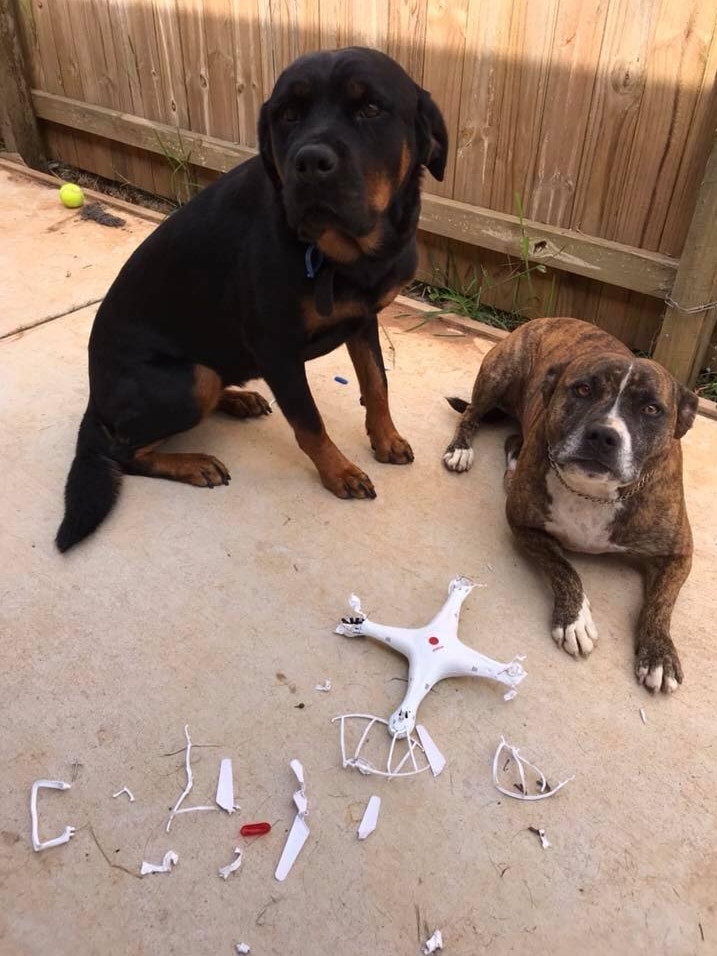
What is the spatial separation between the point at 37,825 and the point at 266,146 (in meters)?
1.96

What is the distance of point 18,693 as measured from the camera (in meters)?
2.02

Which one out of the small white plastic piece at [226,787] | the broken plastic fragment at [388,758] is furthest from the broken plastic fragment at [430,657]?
the small white plastic piece at [226,787]

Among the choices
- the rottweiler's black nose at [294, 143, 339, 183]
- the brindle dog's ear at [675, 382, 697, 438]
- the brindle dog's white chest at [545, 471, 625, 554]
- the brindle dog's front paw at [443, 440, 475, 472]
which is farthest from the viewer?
the brindle dog's front paw at [443, 440, 475, 472]

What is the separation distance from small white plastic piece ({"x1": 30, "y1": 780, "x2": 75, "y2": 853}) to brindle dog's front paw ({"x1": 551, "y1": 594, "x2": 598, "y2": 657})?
1413 mm

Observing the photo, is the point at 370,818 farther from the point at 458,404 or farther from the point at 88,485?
the point at 458,404

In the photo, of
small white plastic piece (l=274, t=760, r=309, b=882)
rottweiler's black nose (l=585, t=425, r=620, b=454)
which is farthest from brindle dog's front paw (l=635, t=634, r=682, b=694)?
small white plastic piece (l=274, t=760, r=309, b=882)

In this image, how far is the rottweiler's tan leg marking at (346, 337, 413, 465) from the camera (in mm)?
2693

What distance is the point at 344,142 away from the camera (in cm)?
192

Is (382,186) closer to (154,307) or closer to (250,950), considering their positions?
(154,307)

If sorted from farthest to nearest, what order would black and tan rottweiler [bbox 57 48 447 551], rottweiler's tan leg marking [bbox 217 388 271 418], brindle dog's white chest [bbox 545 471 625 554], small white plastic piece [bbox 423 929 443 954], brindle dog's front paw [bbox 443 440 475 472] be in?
rottweiler's tan leg marking [bbox 217 388 271 418], brindle dog's front paw [bbox 443 440 475 472], brindle dog's white chest [bbox 545 471 625 554], black and tan rottweiler [bbox 57 48 447 551], small white plastic piece [bbox 423 929 443 954]

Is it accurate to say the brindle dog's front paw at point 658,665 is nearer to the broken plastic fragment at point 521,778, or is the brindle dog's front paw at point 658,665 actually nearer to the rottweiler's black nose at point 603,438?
the broken plastic fragment at point 521,778

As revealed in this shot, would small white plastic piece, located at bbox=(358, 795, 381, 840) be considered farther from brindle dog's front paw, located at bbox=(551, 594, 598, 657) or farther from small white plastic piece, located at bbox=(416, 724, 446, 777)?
brindle dog's front paw, located at bbox=(551, 594, 598, 657)

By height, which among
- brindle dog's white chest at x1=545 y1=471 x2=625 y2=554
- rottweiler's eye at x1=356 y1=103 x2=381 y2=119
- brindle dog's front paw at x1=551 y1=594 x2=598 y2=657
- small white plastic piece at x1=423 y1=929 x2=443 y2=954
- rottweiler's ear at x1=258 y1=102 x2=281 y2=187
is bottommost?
small white plastic piece at x1=423 y1=929 x2=443 y2=954

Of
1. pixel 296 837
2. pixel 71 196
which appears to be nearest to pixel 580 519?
pixel 296 837
